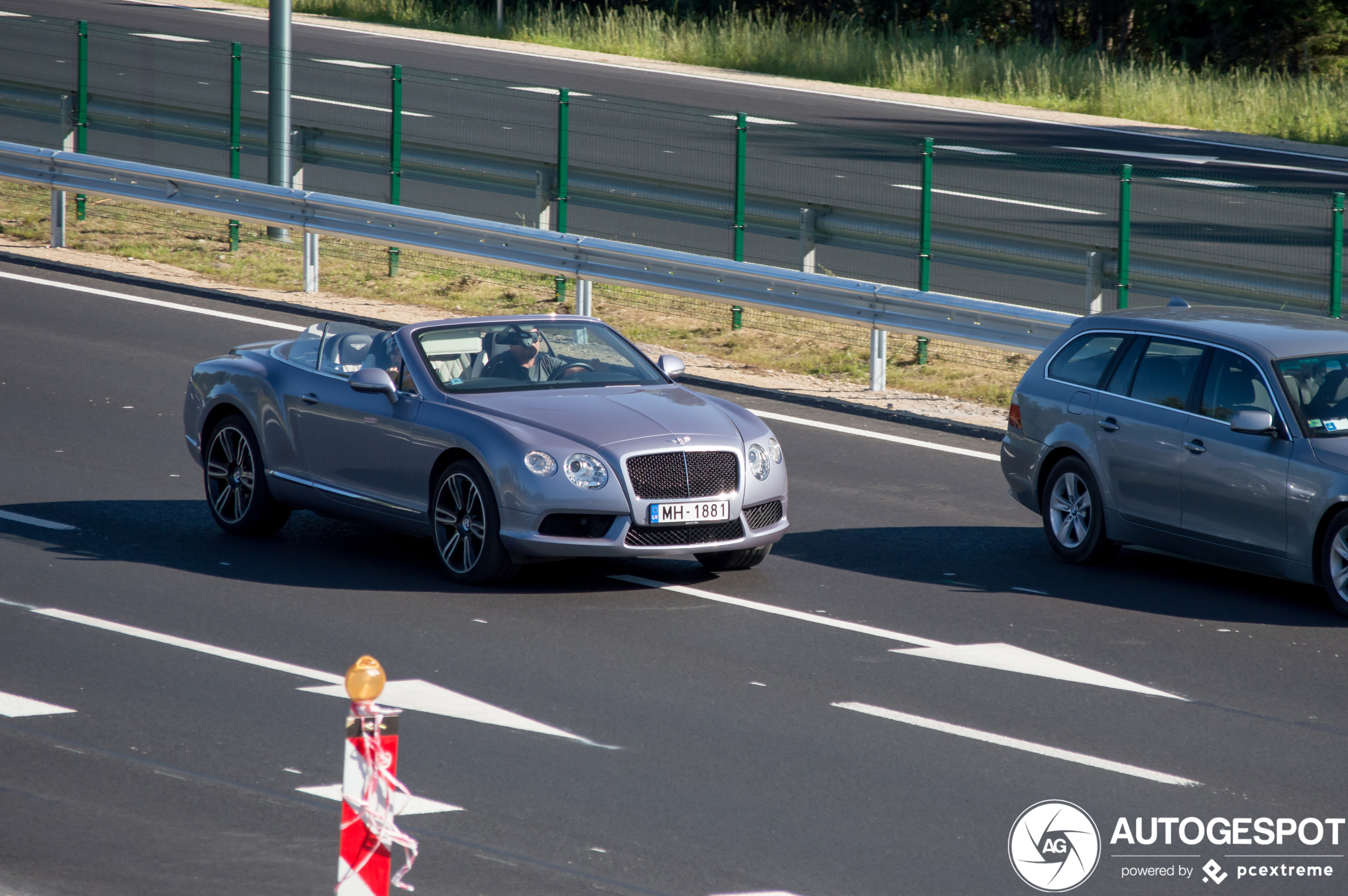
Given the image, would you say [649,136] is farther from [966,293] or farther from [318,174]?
[966,293]

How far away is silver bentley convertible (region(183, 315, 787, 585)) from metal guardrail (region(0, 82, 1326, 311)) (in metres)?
7.53

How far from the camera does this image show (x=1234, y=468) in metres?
10.6

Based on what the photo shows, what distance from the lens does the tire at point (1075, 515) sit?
1146 cm

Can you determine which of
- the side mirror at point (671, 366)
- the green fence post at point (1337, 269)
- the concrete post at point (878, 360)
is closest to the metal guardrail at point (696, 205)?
the green fence post at point (1337, 269)

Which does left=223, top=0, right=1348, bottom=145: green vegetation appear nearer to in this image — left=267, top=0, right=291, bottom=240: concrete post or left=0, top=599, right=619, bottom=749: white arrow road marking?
left=267, top=0, right=291, bottom=240: concrete post

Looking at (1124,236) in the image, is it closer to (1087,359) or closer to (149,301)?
(1087,359)

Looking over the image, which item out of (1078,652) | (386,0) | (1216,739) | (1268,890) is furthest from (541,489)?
(386,0)

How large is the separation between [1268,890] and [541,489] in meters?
4.66

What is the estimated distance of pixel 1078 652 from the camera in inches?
375

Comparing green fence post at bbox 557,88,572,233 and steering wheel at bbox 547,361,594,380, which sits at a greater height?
green fence post at bbox 557,88,572,233

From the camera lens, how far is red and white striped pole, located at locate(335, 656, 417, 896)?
4.66m

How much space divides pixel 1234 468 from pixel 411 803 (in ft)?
17.9

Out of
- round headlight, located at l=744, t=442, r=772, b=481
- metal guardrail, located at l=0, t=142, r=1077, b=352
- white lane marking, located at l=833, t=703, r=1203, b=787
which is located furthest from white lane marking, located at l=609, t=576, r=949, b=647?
metal guardrail, located at l=0, t=142, r=1077, b=352

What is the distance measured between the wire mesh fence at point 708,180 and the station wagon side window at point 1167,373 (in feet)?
18.8
